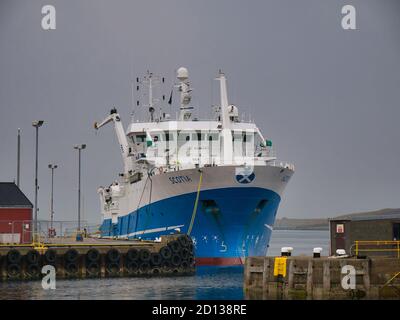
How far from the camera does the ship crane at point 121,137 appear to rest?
3093 inches

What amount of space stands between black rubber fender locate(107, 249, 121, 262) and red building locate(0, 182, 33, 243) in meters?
5.36

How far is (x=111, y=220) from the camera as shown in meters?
87.1

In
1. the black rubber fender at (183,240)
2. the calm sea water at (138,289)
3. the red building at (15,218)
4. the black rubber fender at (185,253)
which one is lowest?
the calm sea water at (138,289)

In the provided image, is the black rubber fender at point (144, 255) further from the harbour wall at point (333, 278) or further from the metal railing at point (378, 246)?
the metal railing at point (378, 246)

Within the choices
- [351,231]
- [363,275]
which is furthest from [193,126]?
[363,275]

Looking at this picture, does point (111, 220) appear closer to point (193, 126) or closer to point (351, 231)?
point (193, 126)

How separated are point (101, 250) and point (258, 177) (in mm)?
12707

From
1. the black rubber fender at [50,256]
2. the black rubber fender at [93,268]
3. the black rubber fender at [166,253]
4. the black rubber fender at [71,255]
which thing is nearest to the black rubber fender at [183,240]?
the black rubber fender at [166,253]

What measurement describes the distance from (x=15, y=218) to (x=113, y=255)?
21.1 feet

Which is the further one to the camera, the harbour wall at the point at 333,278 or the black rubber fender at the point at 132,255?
the black rubber fender at the point at 132,255

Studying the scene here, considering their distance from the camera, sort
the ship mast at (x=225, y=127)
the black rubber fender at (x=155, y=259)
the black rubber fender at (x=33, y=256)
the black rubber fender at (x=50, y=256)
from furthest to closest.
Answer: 1. the ship mast at (x=225, y=127)
2. the black rubber fender at (x=155, y=259)
3. the black rubber fender at (x=50, y=256)
4. the black rubber fender at (x=33, y=256)

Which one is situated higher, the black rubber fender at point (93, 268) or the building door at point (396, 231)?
the building door at point (396, 231)

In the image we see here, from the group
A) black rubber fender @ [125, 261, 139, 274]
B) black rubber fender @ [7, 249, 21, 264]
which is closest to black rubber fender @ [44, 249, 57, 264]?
black rubber fender @ [7, 249, 21, 264]

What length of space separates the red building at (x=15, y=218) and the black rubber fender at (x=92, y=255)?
4440mm
